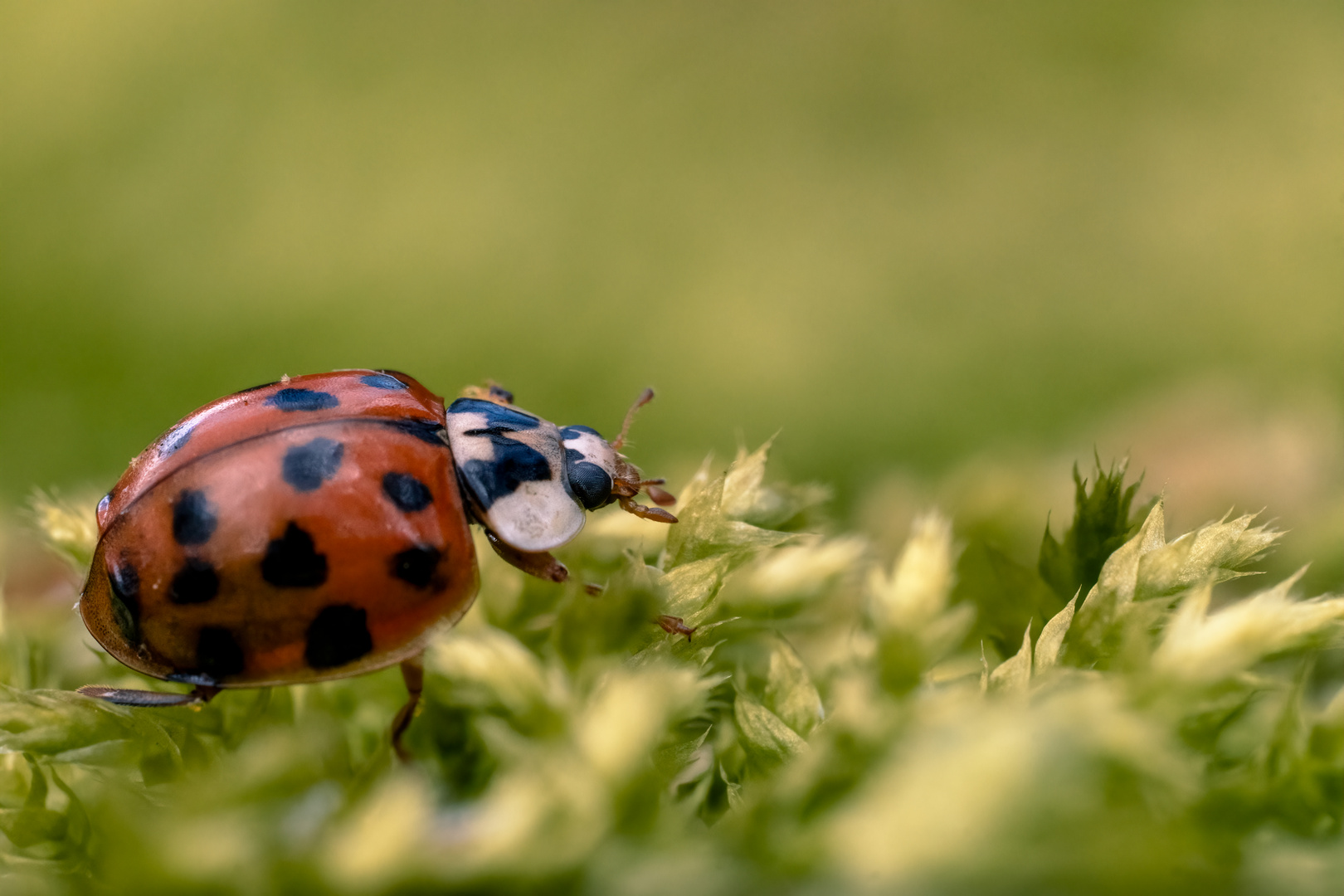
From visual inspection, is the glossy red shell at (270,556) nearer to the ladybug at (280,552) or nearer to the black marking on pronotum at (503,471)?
the ladybug at (280,552)

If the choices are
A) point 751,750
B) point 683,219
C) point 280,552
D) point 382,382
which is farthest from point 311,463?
point 683,219

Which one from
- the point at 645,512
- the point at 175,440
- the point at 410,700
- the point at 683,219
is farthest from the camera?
the point at 683,219

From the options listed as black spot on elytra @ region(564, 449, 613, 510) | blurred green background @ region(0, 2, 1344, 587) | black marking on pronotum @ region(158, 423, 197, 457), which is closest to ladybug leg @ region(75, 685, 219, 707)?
black marking on pronotum @ region(158, 423, 197, 457)

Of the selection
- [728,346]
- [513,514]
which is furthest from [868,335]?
[513,514]

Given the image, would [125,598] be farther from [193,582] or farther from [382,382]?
[382,382]

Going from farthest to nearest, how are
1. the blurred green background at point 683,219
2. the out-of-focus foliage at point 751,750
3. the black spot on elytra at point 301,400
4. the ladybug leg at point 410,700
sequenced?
the blurred green background at point 683,219 < the black spot on elytra at point 301,400 < the ladybug leg at point 410,700 < the out-of-focus foliage at point 751,750

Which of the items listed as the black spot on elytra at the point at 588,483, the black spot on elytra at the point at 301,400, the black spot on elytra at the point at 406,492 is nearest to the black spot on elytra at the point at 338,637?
the black spot on elytra at the point at 406,492
